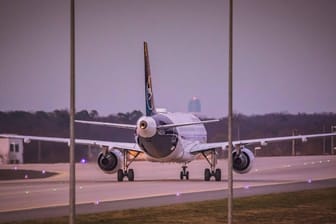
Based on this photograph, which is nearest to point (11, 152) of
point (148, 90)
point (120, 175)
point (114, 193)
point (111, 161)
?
point (111, 161)

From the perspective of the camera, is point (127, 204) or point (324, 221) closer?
point (324, 221)

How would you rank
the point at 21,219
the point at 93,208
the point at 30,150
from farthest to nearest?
the point at 30,150 < the point at 93,208 < the point at 21,219

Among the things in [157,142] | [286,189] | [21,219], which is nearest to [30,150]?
[157,142]

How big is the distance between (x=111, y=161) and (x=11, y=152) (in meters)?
21.2

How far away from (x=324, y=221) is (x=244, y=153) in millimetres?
19892

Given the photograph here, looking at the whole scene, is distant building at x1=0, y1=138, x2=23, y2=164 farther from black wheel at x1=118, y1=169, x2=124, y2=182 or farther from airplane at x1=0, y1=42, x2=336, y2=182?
black wheel at x1=118, y1=169, x2=124, y2=182

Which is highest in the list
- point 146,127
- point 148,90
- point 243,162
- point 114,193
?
point 148,90

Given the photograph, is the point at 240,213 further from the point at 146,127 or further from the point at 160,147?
the point at 160,147

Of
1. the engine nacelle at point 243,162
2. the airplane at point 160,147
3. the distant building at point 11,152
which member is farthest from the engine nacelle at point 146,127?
the distant building at point 11,152

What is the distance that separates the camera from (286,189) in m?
37.7

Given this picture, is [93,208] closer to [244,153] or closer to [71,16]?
[71,16]

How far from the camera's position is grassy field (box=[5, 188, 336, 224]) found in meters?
24.7

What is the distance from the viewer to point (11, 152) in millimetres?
65188

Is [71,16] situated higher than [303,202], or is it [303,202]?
[71,16]
